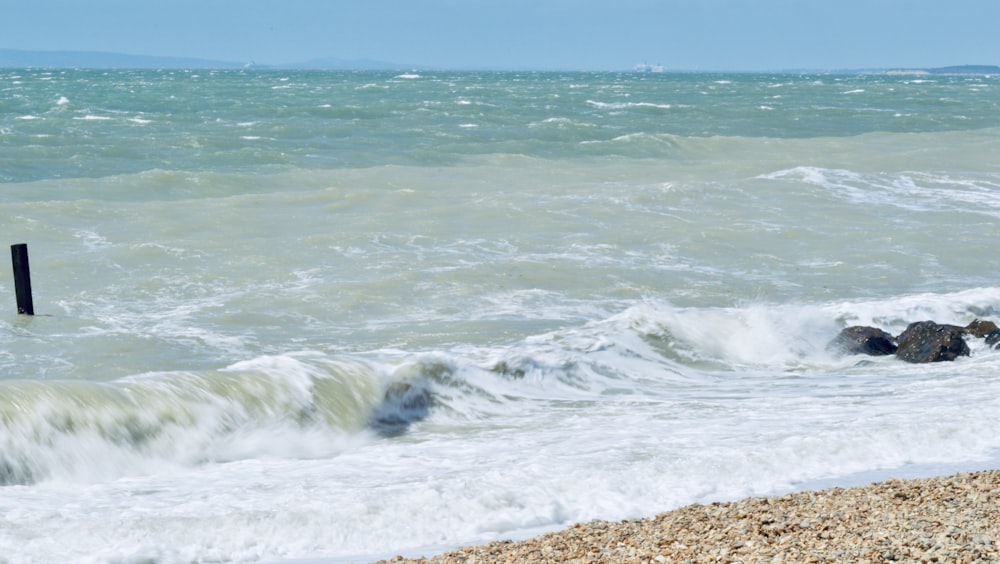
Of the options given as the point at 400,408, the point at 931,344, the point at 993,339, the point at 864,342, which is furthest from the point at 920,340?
the point at 400,408

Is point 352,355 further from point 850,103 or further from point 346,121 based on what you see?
point 850,103

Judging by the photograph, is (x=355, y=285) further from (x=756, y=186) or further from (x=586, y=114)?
(x=586, y=114)

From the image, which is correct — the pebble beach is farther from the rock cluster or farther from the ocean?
the rock cluster

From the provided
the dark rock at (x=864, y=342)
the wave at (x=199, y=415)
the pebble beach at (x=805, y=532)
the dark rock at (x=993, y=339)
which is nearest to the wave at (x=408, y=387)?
the wave at (x=199, y=415)

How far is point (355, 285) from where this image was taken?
1383 cm

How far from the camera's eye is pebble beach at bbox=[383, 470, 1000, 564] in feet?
16.8

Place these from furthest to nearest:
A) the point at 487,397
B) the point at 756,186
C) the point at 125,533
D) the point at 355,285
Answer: the point at 756,186 < the point at 355,285 < the point at 487,397 < the point at 125,533

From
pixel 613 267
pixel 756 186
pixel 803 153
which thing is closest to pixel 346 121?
pixel 803 153

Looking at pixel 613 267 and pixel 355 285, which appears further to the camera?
pixel 613 267

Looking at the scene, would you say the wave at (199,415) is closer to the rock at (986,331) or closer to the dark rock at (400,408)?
the dark rock at (400,408)

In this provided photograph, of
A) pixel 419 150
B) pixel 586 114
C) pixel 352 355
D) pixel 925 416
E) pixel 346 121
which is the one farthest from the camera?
pixel 586 114

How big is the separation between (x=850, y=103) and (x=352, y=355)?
190 ft

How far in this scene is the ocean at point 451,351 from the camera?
7.04 m

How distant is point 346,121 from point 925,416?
3398 cm
